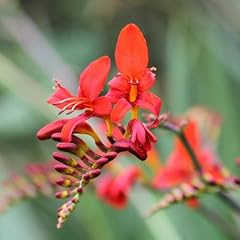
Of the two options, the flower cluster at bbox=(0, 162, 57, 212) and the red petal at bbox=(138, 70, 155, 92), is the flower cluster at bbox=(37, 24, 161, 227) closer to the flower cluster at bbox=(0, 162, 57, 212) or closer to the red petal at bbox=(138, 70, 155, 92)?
the red petal at bbox=(138, 70, 155, 92)

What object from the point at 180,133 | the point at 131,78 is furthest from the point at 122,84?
the point at 180,133

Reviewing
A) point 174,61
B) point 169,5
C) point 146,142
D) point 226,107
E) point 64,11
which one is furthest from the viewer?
point 64,11

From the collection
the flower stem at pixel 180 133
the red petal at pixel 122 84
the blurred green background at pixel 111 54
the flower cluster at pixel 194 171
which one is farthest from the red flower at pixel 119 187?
the red petal at pixel 122 84

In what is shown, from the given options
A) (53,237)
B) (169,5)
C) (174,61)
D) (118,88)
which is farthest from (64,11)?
(118,88)

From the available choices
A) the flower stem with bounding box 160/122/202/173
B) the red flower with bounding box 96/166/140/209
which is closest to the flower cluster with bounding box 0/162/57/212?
the red flower with bounding box 96/166/140/209

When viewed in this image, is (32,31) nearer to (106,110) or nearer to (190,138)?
(190,138)
